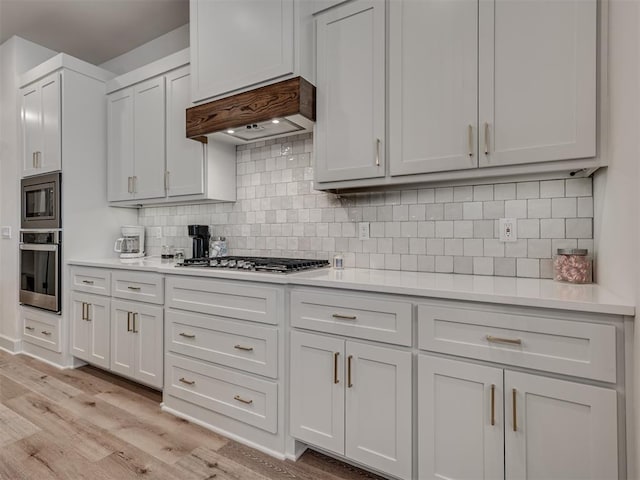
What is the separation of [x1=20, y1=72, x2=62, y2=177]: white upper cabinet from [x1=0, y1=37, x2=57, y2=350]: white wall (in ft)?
0.51

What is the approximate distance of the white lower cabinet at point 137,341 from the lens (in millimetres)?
2326

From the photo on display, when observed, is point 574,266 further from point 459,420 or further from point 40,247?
point 40,247

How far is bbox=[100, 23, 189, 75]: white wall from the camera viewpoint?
323 centimetres

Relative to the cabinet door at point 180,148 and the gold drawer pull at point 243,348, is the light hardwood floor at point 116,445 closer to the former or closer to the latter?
the gold drawer pull at point 243,348

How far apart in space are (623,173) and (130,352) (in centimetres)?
290

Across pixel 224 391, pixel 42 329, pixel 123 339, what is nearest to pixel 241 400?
pixel 224 391

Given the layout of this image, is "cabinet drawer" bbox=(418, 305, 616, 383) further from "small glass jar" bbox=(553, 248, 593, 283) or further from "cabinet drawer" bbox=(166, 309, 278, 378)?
"cabinet drawer" bbox=(166, 309, 278, 378)

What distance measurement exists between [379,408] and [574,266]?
41.9 inches

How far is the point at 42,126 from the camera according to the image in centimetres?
314

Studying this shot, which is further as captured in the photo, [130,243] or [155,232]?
[155,232]

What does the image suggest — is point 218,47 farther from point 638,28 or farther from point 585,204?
point 585,204

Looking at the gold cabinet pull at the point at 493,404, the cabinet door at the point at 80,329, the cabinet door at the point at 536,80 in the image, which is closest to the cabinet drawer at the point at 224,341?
Result: the gold cabinet pull at the point at 493,404

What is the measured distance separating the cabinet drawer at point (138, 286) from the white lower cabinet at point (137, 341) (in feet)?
0.17

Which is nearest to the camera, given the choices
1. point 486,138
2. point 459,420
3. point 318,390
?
point 459,420
